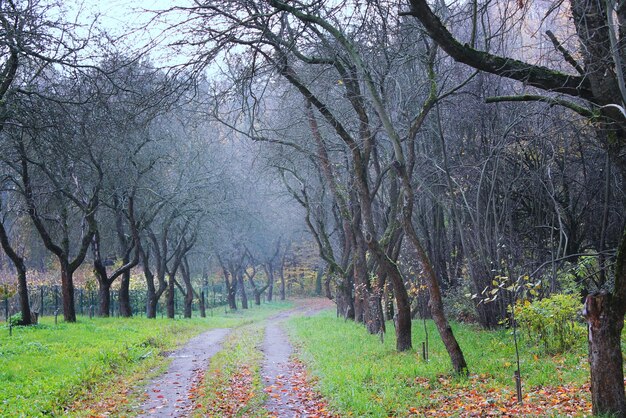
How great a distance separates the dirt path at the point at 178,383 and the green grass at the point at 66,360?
0.63m

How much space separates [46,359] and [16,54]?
5961 mm

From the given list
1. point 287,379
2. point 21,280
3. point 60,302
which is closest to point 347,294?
point 21,280

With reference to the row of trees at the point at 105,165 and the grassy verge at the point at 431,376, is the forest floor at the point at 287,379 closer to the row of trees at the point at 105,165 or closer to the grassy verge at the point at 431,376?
the grassy verge at the point at 431,376

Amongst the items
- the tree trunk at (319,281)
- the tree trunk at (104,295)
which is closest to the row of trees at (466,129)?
the tree trunk at (104,295)

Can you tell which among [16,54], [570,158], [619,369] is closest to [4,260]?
[16,54]

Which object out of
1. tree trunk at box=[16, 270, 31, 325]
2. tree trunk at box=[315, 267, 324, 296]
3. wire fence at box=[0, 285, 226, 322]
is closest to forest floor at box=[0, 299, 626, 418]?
tree trunk at box=[16, 270, 31, 325]

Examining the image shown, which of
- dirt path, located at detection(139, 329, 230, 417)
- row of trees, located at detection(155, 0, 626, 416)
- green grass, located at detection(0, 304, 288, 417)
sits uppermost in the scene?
row of trees, located at detection(155, 0, 626, 416)

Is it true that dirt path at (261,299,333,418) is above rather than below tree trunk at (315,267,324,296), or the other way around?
below

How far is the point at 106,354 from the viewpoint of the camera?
14.0 m

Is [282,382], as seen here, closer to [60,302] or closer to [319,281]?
[60,302]

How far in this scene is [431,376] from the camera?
10.0 m

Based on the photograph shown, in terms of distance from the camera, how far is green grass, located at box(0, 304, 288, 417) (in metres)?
9.68

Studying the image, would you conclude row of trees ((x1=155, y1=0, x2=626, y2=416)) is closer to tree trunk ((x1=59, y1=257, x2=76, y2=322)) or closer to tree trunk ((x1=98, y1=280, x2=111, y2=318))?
tree trunk ((x1=59, y1=257, x2=76, y2=322))

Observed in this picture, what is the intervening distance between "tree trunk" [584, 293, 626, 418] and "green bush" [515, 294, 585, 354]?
4.15m
